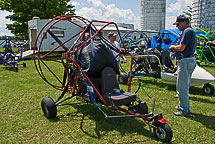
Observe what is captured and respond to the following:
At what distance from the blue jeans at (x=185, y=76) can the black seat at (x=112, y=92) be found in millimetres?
1259

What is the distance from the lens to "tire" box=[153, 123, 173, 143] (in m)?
3.53

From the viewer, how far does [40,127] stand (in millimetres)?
4344

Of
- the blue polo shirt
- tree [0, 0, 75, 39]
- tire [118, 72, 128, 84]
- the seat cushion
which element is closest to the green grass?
the seat cushion

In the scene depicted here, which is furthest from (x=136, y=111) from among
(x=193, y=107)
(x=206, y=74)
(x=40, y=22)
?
(x=40, y=22)

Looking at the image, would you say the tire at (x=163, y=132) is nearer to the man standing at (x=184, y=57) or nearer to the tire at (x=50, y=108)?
the man standing at (x=184, y=57)

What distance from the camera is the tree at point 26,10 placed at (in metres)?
26.9

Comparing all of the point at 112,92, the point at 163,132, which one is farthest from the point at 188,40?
the point at 163,132

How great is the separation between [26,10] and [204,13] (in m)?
21.9

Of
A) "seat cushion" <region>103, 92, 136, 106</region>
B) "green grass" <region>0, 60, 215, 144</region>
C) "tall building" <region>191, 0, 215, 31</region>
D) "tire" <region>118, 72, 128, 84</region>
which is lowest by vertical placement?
"green grass" <region>0, 60, 215, 144</region>

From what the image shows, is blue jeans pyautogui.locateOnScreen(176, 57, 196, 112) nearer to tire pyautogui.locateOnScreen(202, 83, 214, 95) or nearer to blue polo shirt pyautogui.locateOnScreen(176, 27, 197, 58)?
blue polo shirt pyautogui.locateOnScreen(176, 27, 197, 58)

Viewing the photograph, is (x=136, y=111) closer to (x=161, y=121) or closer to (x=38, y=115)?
(x=161, y=121)

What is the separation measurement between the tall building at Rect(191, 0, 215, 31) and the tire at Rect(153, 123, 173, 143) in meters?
23.2

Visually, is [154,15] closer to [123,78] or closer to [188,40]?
[123,78]

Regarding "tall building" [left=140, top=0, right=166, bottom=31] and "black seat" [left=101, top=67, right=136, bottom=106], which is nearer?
"black seat" [left=101, top=67, right=136, bottom=106]
